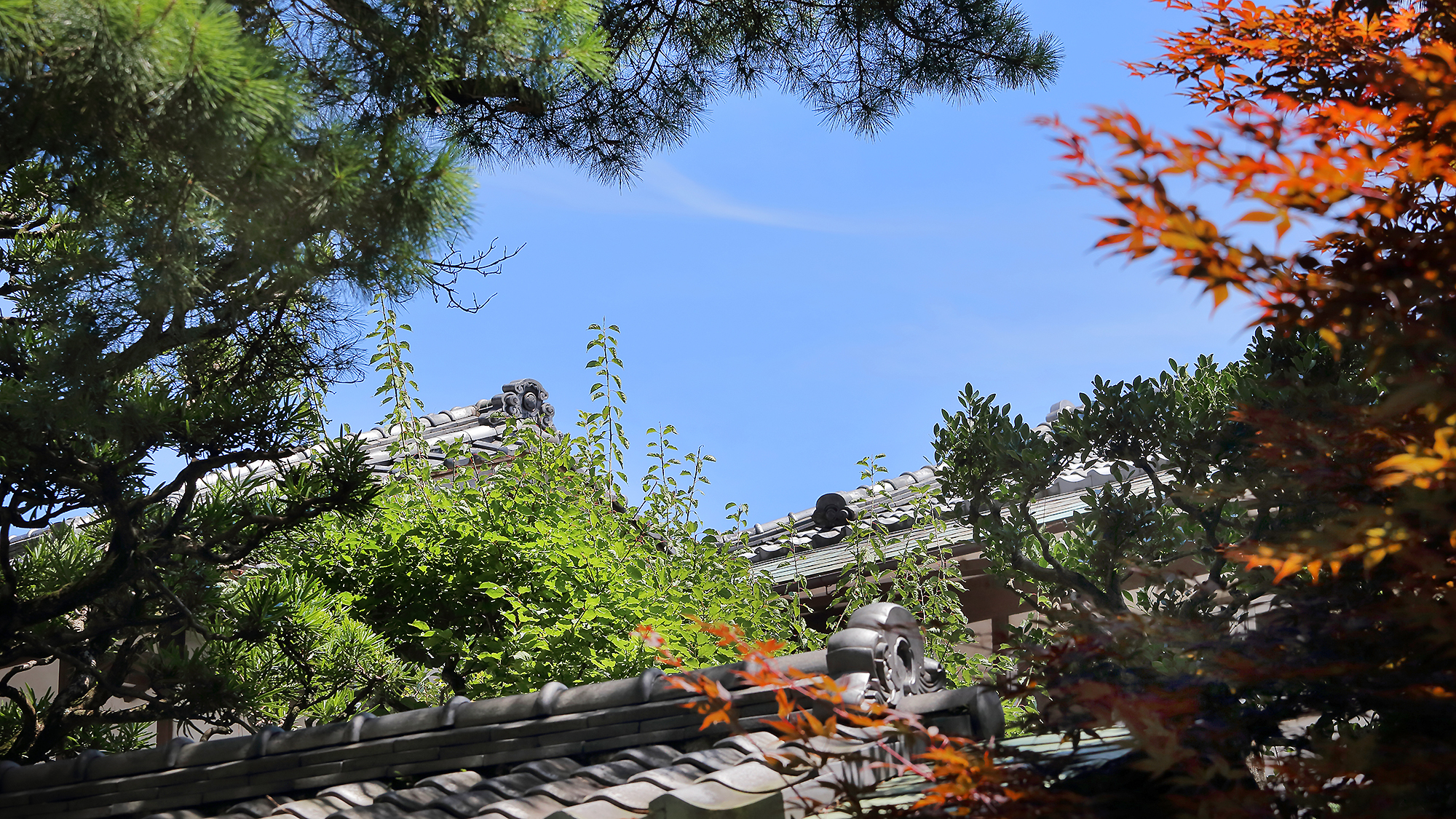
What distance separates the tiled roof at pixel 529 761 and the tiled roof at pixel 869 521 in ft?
11.6

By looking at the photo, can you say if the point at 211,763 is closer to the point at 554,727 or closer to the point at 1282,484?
the point at 554,727

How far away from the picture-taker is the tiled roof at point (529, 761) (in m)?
3.89

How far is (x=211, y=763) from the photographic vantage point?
564cm

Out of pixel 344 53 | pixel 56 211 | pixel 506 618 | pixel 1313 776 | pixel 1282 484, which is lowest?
pixel 1313 776

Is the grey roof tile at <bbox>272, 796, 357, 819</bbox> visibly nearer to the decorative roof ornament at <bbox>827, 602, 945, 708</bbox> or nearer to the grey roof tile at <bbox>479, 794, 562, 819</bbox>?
the grey roof tile at <bbox>479, 794, 562, 819</bbox>

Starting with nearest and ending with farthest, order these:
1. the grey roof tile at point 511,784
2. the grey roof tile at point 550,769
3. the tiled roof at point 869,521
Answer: the grey roof tile at point 511,784
the grey roof tile at point 550,769
the tiled roof at point 869,521

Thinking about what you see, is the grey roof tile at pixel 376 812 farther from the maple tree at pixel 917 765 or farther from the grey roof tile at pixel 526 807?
the maple tree at pixel 917 765

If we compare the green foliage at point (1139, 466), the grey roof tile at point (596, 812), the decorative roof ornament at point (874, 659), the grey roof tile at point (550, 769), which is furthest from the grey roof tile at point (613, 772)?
the green foliage at point (1139, 466)

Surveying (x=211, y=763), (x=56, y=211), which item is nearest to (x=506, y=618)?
(x=211, y=763)

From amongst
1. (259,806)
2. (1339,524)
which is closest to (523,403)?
(259,806)

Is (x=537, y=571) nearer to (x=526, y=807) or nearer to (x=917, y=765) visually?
(x=526, y=807)

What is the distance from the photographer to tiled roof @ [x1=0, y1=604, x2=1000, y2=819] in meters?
3.89

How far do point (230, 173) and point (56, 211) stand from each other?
4.40 m

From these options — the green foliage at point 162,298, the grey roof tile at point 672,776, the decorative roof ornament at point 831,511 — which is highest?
the decorative roof ornament at point 831,511
